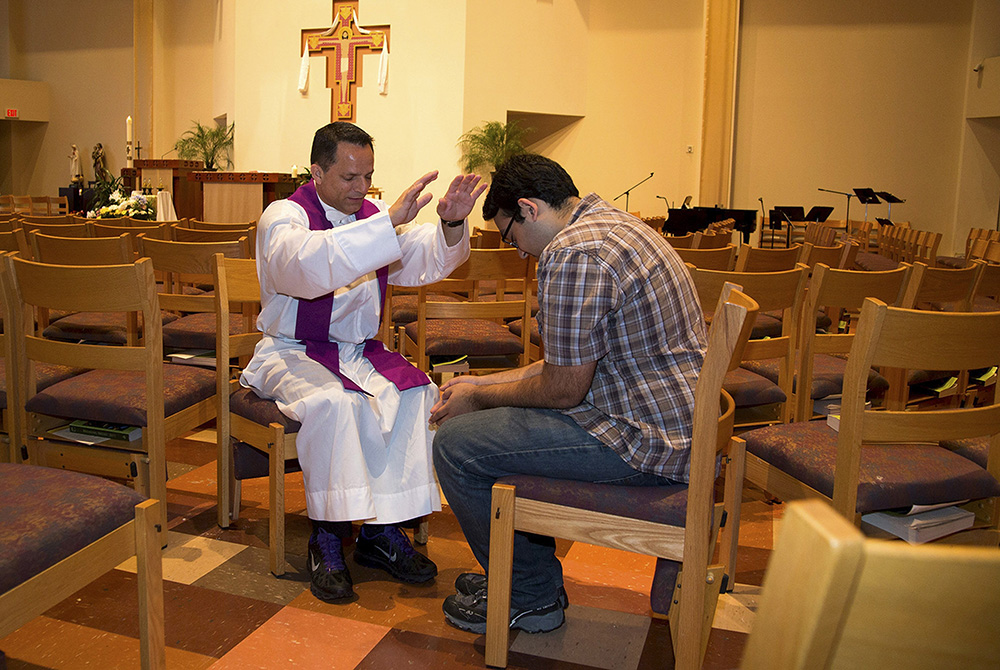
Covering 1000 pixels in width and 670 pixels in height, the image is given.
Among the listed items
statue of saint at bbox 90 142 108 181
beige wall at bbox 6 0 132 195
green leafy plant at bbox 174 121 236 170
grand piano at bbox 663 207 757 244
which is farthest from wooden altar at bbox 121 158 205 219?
beige wall at bbox 6 0 132 195

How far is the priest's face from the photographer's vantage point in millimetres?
2580

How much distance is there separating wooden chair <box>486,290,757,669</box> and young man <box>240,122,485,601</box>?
0.57 metres

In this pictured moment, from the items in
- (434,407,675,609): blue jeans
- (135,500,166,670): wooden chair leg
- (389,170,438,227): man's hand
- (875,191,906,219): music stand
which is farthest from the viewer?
(875,191,906,219): music stand

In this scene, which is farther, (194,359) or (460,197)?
(194,359)

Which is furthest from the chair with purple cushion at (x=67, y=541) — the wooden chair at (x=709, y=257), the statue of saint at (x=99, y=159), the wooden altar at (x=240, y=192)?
the statue of saint at (x=99, y=159)

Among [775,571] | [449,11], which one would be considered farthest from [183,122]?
[775,571]

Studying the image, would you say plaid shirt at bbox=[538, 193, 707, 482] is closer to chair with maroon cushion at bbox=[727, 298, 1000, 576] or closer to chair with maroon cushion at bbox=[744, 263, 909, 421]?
chair with maroon cushion at bbox=[727, 298, 1000, 576]

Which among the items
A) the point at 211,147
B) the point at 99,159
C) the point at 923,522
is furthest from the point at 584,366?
the point at 99,159

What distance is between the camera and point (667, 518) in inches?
70.8

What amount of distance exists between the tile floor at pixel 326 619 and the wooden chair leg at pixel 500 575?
0.07 metres

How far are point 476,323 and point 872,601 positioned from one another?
3406 millimetres

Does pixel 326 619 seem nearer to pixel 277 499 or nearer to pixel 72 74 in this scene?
pixel 277 499

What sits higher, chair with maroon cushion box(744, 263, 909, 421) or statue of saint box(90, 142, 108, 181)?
statue of saint box(90, 142, 108, 181)

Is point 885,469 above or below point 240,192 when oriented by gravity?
below
